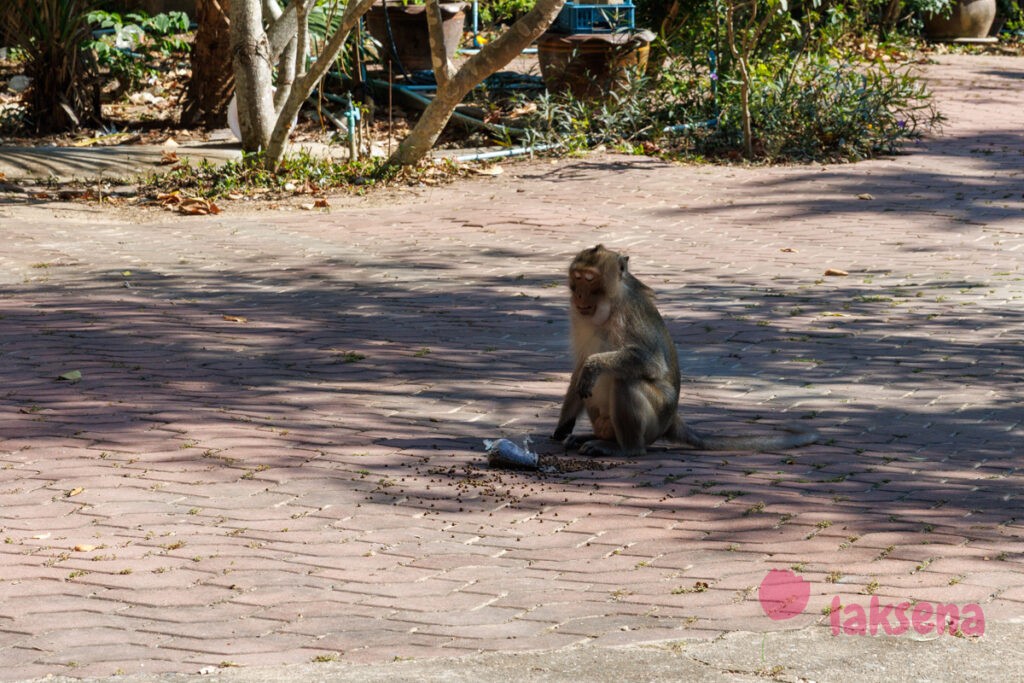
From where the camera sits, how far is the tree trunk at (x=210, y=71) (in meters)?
16.1

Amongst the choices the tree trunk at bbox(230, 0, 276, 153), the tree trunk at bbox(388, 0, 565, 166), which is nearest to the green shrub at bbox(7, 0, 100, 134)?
the tree trunk at bbox(230, 0, 276, 153)

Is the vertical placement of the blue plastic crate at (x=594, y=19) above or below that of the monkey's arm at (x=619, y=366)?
above

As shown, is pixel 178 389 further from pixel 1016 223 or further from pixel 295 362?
pixel 1016 223

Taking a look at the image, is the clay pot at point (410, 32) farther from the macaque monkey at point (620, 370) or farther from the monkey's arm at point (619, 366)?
the monkey's arm at point (619, 366)

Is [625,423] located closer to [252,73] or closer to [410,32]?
[252,73]

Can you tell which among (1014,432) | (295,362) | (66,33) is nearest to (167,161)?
(66,33)

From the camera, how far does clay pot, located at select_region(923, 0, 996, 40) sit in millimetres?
24625

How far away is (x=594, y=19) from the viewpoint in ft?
54.4

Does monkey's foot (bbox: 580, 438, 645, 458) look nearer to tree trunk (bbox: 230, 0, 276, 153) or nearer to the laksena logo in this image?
the laksena logo

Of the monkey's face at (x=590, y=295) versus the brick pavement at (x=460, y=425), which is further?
the monkey's face at (x=590, y=295)

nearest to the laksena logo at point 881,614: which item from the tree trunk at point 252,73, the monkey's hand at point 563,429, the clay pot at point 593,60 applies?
the monkey's hand at point 563,429

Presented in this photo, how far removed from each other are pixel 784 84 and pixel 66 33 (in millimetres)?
8470

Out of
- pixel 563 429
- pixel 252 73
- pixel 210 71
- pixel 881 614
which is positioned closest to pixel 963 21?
pixel 210 71

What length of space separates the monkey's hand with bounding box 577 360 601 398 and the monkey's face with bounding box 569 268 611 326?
10.1 inches
